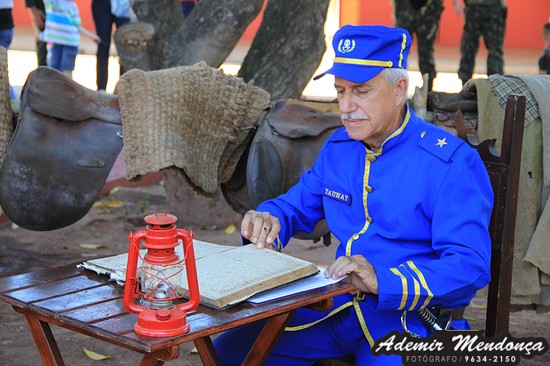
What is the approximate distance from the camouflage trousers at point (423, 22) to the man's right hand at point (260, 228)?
5439mm

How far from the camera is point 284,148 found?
388cm

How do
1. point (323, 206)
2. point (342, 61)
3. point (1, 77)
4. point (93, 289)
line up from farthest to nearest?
point (1, 77), point (323, 206), point (342, 61), point (93, 289)

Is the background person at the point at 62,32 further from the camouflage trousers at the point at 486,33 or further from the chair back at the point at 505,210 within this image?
the chair back at the point at 505,210

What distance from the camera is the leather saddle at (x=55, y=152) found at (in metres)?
3.66

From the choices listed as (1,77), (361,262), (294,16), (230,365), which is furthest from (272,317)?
(294,16)

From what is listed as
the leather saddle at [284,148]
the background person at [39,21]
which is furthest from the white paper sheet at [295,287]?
the background person at [39,21]

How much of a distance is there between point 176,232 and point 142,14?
154 inches

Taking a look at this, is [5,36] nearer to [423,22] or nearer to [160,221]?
[423,22]

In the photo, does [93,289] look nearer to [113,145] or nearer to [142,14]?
[113,145]

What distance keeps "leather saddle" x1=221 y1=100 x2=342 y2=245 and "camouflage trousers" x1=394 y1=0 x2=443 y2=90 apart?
4126 millimetres

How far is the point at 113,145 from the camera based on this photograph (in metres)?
3.78

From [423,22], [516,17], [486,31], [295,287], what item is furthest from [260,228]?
[516,17]

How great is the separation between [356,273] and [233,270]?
1.11 feet

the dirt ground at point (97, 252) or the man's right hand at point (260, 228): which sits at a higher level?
the man's right hand at point (260, 228)
